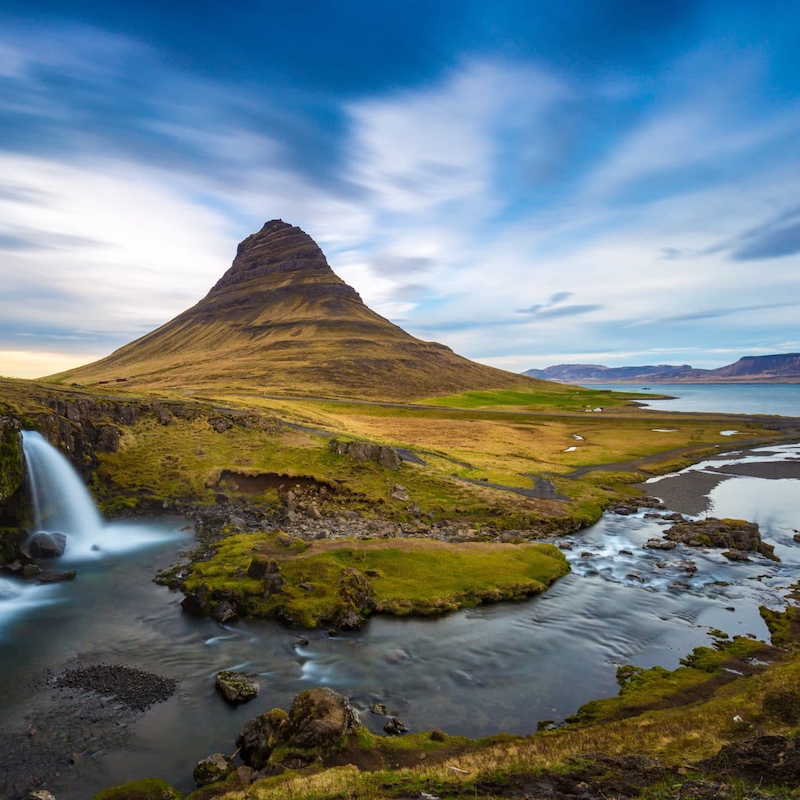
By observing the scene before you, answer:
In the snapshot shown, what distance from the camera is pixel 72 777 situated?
65.3 feet

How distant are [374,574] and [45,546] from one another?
2984cm

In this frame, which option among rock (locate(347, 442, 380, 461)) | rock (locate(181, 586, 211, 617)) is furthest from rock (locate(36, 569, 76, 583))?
rock (locate(347, 442, 380, 461))

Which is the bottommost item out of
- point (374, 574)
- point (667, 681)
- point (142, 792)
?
point (667, 681)

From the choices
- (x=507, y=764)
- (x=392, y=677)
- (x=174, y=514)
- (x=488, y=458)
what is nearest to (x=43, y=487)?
(x=174, y=514)

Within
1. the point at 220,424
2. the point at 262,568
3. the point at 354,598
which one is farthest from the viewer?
the point at 220,424

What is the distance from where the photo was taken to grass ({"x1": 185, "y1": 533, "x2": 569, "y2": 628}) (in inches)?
1404

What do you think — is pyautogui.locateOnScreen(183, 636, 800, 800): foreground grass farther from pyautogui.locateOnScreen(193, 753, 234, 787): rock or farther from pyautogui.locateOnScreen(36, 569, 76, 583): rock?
pyautogui.locateOnScreen(36, 569, 76, 583): rock

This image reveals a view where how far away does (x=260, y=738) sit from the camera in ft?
69.9

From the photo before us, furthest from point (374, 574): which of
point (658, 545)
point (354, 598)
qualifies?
point (658, 545)

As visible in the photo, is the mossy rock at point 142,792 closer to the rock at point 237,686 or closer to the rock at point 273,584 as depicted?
the rock at point 237,686

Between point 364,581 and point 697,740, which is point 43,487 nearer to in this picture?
point 364,581

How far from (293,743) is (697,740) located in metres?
16.5

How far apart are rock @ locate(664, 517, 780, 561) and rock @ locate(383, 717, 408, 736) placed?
40.8m

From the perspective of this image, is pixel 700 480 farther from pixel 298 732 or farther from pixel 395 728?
pixel 298 732
